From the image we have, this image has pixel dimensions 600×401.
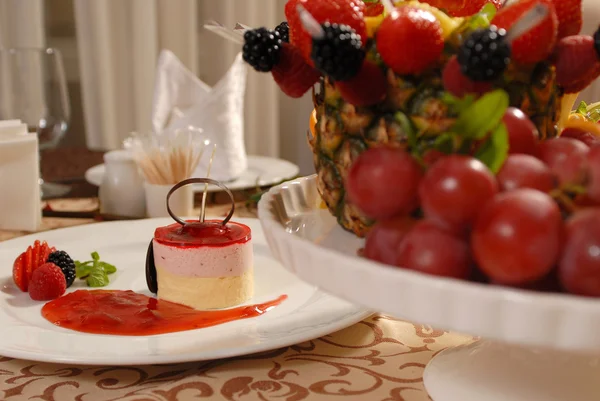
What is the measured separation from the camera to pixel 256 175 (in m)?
1.71

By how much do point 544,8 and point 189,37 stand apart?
2177 millimetres

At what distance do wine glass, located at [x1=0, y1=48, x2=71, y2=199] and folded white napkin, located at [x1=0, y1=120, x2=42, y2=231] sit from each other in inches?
11.3

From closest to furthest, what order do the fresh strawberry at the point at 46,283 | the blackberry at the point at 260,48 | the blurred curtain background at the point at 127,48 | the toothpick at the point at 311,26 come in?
the toothpick at the point at 311,26 → the blackberry at the point at 260,48 → the fresh strawberry at the point at 46,283 → the blurred curtain background at the point at 127,48

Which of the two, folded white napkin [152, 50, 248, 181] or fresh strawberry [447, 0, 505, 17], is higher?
fresh strawberry [447, 0, 505, 17]

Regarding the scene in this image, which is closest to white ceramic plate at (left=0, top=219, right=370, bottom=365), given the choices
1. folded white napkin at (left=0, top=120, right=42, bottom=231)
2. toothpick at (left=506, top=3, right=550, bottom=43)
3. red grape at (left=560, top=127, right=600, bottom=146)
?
folded white napkin at (left=0, top=120, right=42, bottom=231)

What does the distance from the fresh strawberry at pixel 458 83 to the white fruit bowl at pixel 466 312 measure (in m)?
0.16

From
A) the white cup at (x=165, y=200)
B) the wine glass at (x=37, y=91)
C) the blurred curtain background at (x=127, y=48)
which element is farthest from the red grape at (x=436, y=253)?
the blurred curtain background at (x=127, y=48)

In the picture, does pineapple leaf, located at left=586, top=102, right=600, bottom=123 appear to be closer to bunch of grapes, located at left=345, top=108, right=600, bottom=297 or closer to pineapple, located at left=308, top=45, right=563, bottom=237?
pineapple, located at left=308, top=45, right=563, bottom=237

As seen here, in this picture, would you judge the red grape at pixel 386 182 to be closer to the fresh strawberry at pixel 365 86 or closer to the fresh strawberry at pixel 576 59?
the fresh strawberry at pixel 365 86

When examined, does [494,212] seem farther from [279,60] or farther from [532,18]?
[279,60]

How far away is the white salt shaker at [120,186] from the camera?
4.96 feet

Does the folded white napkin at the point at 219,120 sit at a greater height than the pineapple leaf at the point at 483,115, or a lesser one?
lesser

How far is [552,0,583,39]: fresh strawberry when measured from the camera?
0.64m

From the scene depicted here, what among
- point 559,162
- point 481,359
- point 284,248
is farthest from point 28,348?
point 559,162
